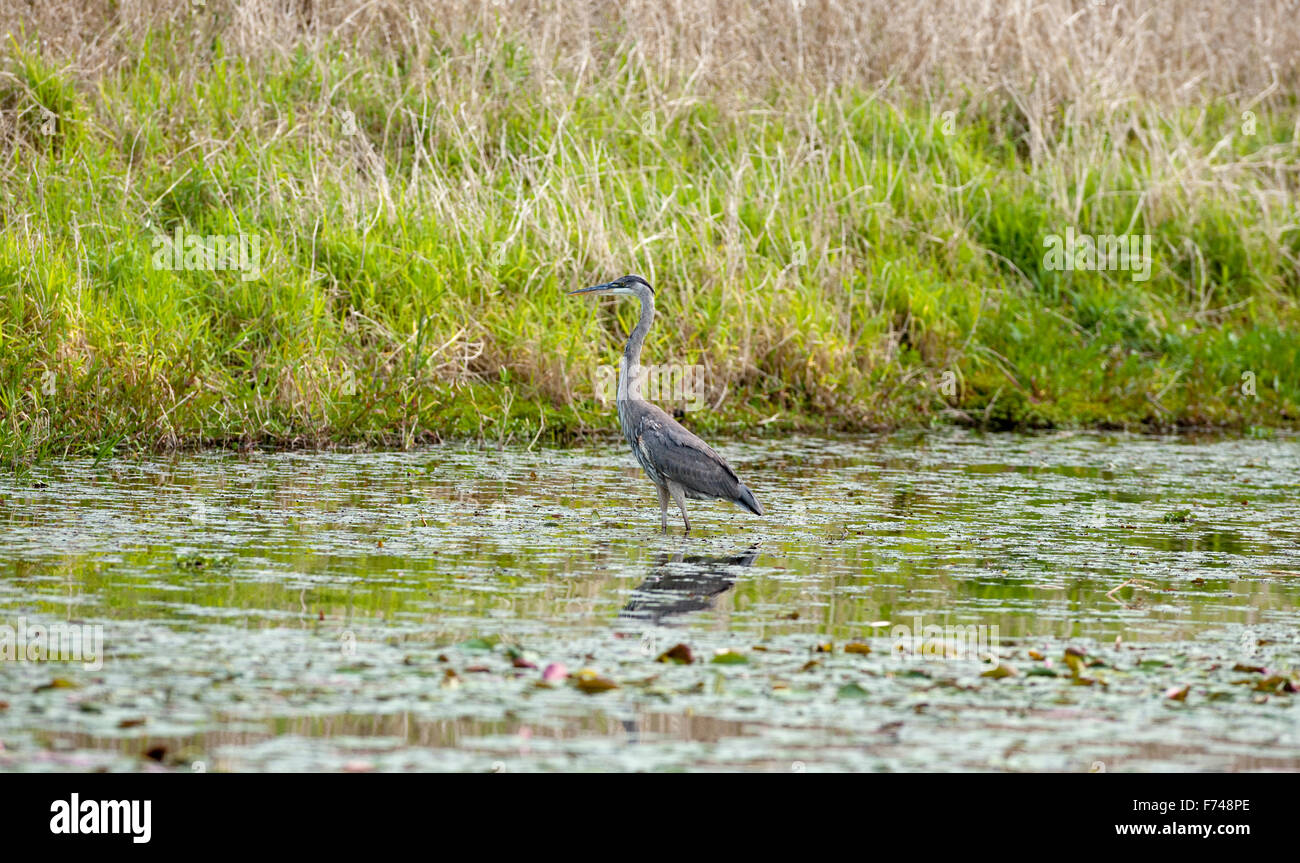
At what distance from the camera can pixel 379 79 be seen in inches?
543

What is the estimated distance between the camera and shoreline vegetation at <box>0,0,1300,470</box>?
424 inches

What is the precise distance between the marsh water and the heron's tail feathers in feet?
0.63

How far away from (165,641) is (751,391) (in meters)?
6.69

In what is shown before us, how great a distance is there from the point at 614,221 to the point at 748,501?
14.4 ft

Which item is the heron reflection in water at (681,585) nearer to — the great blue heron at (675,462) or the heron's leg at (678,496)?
the great blue heron at (675,462)

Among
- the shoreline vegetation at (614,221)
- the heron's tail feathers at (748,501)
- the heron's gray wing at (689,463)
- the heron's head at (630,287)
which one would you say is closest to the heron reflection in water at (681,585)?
the heron's tail feathers at (748,501)

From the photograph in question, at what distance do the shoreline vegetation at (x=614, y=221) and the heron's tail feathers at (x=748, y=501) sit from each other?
2722 mm

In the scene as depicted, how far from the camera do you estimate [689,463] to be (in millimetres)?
8469

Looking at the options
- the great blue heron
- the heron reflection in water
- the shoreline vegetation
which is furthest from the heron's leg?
the shoreline vegetation

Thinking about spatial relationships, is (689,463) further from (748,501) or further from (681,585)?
(681,585)

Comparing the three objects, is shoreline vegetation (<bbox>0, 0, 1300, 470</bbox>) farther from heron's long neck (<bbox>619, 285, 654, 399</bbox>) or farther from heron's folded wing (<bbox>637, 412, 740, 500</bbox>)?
heron's folded wing (<bbox>637, 412, 740, 500</bbox>)

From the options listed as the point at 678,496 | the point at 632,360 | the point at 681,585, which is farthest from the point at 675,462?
the point at 681,585

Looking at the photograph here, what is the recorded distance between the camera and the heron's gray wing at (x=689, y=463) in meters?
8.44

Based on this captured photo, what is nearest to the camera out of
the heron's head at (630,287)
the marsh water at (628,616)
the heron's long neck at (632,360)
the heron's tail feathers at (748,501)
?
the marsh water at (628,616)
